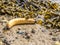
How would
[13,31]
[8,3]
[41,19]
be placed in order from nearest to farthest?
[13,31] → [41,19] → [8,3]

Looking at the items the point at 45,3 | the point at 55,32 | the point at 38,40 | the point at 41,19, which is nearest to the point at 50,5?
the point at 45,3

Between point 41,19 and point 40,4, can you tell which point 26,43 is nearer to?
point 41,19

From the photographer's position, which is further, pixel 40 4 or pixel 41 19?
pixel 40 4

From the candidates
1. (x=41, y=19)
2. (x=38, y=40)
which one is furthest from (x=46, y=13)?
(x=38, y=40)

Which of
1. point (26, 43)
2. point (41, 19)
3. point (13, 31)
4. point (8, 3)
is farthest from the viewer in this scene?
point (8, 3)

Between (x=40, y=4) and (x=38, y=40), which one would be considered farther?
(x=40, y=4)

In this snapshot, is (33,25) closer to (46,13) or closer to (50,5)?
(46,13)

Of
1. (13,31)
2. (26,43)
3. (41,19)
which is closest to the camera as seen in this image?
(26,43)

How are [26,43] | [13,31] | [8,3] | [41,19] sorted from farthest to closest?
[8,3]
[41,19]
[13,31]
[26,43]
